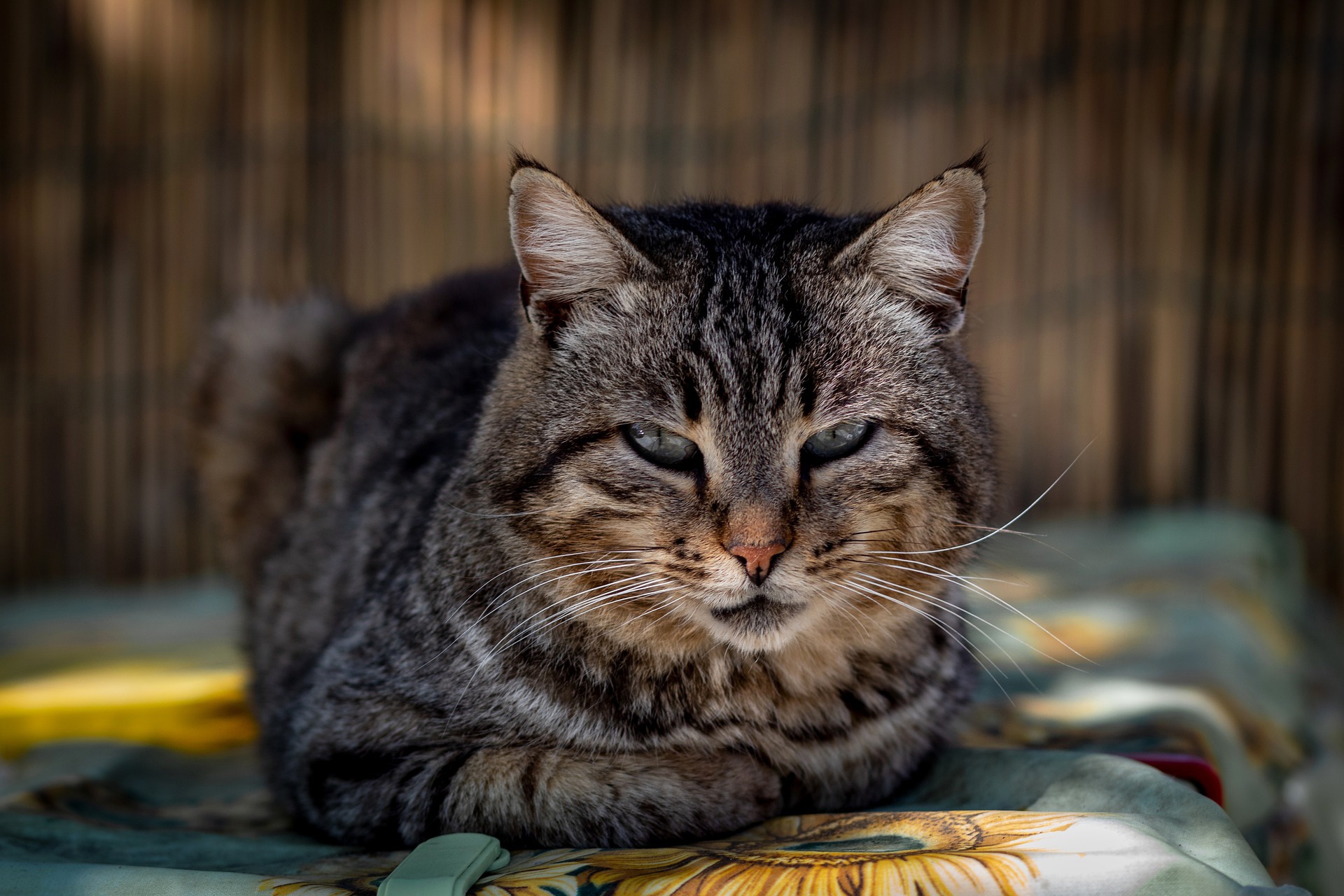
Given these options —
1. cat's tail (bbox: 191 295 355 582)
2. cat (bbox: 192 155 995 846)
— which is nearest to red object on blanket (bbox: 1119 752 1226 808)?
cat (bbox: 192 155 995 846)

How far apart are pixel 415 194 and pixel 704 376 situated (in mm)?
3140

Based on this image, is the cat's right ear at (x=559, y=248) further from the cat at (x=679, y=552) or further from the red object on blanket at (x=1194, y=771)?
the red object on blanket at (x=1194, y=771)

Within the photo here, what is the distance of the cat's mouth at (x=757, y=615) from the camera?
1.65 metres

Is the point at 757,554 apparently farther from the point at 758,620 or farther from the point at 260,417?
the point at 260,417

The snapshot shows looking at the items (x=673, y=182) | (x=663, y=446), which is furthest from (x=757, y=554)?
(x=673, y=182)

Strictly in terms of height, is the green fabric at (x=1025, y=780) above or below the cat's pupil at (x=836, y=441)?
below

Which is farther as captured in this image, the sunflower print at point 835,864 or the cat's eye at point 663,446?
the cat's eye at point 663,446

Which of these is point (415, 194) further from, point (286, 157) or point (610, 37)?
point (610, 37)

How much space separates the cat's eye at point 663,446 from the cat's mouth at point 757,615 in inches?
8.6

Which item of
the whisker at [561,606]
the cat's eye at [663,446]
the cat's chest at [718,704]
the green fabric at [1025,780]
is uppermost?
the cat's eye at [663,446]

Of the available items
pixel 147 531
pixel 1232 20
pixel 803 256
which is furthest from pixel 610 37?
pixel 803 256

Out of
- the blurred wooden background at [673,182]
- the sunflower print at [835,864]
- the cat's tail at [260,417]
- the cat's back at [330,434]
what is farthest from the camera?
the blurred wooden background at [673,182]

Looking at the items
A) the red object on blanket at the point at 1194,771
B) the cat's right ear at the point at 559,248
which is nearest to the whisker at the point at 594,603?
the cat's right ear at the point at 559,248

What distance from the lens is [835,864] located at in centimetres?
139
